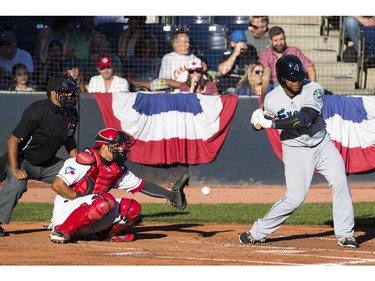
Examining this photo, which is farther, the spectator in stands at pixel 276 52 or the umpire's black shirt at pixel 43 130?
the spectator in stands at pixel 276 52

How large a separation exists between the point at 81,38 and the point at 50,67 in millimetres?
845

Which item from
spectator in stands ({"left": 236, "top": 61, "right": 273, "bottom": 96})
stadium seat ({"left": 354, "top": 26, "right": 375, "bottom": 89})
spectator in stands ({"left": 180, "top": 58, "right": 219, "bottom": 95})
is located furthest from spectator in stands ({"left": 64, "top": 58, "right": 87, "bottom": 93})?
stadium seat ({"left": 354, "top": 26, "right": 375, "bottom": 89})

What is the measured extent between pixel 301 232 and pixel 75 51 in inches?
304

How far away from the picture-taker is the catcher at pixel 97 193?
8.50 m

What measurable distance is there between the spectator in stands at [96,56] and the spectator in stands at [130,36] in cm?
19

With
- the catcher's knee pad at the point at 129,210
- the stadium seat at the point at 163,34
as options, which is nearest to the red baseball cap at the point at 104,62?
the stadium seat at the point at 163,34

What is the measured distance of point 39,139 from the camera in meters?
9.27

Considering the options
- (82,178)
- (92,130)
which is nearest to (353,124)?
(92,130)

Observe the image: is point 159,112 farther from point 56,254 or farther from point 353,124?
point 56,254

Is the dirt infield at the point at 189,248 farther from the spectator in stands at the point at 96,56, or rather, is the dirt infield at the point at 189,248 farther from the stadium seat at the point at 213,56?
the stadium seat at the point at 213,56

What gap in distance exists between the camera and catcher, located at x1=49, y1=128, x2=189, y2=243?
8.50m

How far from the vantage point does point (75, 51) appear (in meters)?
16.5

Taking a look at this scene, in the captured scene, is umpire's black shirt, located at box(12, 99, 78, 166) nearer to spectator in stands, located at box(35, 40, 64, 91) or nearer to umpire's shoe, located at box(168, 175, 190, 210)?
umpire's shoe, located at box(168, 175, 190, 210)

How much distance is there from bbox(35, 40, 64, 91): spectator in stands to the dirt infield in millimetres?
5823
